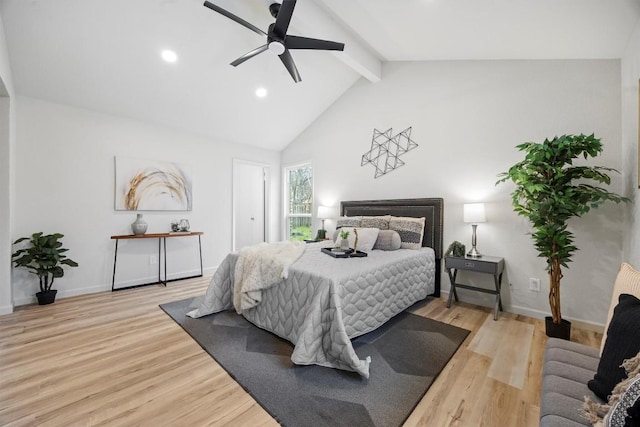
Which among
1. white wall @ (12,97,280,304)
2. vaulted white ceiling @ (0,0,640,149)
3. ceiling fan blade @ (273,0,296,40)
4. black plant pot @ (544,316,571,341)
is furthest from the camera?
white wall @ (12,97,280,304)

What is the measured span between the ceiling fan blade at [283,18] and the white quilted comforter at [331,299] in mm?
2062

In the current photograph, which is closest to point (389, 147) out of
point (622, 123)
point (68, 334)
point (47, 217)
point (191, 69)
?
point (622, 123)

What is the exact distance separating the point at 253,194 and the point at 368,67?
3277 mm

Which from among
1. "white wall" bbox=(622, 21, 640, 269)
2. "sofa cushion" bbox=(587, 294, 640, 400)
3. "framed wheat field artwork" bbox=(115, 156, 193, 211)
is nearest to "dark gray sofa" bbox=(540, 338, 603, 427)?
"sofa cushion" bbox=(587, 294, 640, 400)

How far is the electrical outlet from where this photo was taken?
113 inches

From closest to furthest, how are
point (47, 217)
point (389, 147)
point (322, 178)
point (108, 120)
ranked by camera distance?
point (47, 217), point (108, 120), point (389, 147), point (322, 178)

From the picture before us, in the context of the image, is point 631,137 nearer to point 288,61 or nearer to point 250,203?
point 288,61

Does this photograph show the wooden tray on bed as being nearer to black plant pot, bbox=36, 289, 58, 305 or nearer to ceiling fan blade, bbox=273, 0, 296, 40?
ceiling fan blade, bbox=273, 0, 296, 40

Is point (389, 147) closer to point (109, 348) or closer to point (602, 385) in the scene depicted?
point (602, 385)

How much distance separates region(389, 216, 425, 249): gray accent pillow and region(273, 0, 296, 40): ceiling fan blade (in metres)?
2.53

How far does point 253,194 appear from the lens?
5711 millimetres

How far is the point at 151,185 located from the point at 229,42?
7.76ft

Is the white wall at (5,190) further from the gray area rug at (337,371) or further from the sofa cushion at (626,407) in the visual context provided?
the sofa cushion at (626,407)

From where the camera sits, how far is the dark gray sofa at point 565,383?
0.96m
